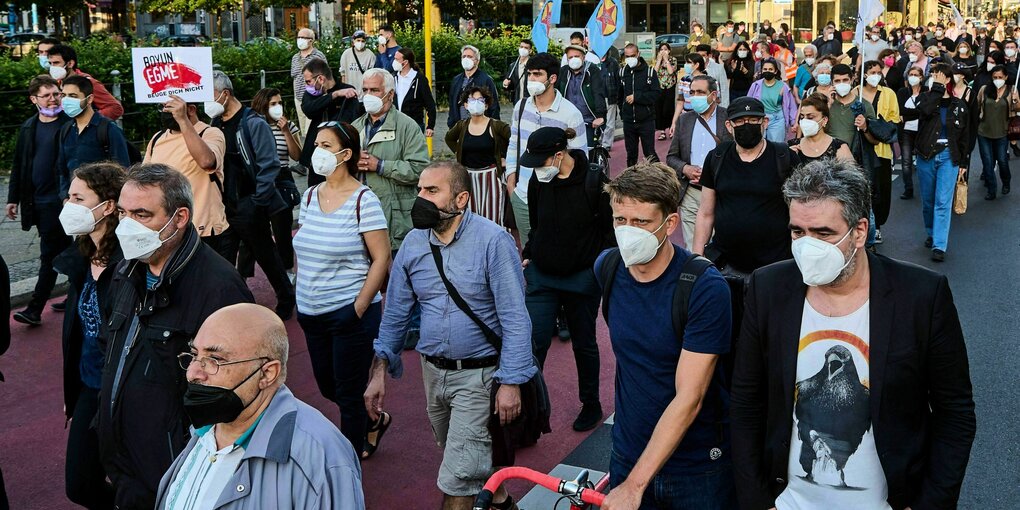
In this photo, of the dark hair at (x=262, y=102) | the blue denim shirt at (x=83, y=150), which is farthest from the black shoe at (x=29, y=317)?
the dark hair at (x=262, y=102)

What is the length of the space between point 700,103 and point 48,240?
5.18 meters

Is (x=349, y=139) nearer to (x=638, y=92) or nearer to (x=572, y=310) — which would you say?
(x=572, y=310)

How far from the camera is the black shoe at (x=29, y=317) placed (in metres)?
8.44

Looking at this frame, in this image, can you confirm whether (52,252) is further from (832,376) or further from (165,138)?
(832,376)

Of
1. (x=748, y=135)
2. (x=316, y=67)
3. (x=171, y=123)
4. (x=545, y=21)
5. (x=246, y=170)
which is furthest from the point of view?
(x=545, y=21)

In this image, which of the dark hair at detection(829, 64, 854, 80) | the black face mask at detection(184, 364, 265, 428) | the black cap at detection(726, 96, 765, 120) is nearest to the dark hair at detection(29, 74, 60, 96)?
the black cap at detection(726, 96, 765, 120)

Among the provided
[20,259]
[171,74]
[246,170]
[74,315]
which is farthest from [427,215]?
[20,259]

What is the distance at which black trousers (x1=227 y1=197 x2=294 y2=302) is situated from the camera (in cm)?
813

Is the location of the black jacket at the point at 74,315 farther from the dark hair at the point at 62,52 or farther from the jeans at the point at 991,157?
the jeans at the point at 991,157

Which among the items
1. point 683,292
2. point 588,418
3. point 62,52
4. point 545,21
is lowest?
point 588,418

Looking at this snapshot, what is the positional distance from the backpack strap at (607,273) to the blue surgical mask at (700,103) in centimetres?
499

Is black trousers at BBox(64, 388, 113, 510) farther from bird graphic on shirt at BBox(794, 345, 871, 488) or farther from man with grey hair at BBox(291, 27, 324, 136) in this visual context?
man with grey hair at BBox(291, 27, 324, 136)

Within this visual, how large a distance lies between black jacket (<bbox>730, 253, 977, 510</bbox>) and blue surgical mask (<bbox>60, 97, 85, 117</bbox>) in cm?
612

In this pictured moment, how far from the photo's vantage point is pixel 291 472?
279 centimetres
